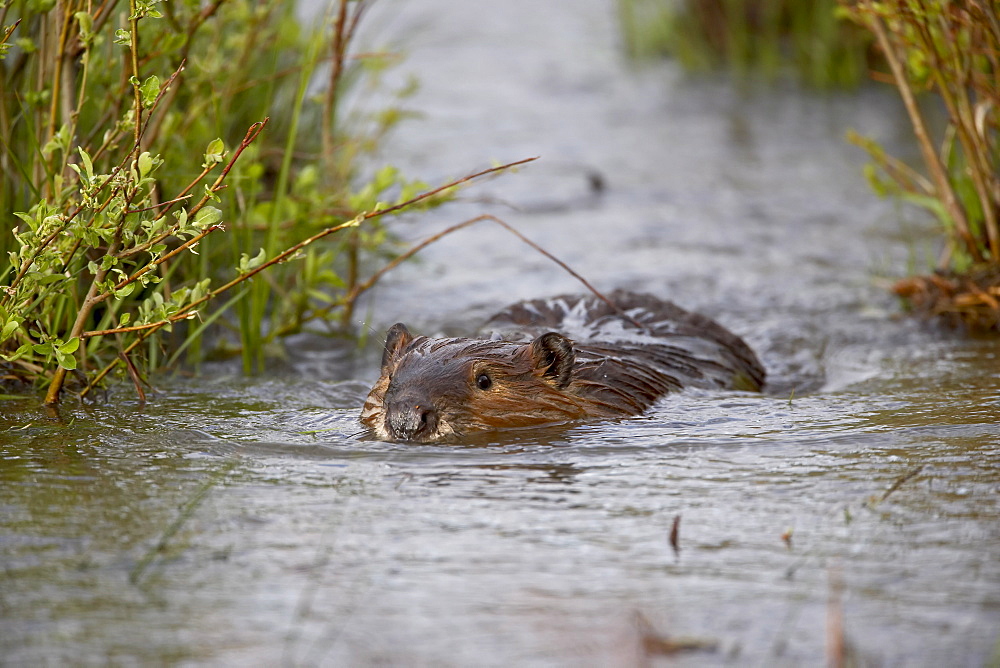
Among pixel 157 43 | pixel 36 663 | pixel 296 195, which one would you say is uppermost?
pixel 157 43

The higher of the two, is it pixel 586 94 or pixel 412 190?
pixel 586 94

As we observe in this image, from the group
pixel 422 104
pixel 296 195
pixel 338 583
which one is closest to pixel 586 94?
pixel 422 104

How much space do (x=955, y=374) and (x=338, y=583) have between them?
2490 mm

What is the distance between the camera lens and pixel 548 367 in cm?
338

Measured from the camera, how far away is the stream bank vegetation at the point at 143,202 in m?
2.96

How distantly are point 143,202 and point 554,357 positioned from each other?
3.75ft

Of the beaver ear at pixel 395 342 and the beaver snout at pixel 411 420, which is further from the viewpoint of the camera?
the beaver ear at pixel 395 342

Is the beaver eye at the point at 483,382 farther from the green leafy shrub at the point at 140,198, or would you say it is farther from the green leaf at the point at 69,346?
the green leaf at the point at 69,346

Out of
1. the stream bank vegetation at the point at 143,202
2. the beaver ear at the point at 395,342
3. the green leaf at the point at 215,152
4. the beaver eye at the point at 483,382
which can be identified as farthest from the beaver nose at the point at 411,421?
the green leaf at the point at 215,152

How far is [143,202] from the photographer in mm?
2967

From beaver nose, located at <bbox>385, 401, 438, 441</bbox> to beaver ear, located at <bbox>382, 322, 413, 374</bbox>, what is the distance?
14.5 inches

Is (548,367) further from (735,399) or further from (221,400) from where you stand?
(221,400)

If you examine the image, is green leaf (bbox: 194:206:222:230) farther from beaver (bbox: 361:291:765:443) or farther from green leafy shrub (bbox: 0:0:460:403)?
beaver (bbox: 361:291:765:443)

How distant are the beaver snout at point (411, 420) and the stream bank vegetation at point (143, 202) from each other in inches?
18.2
